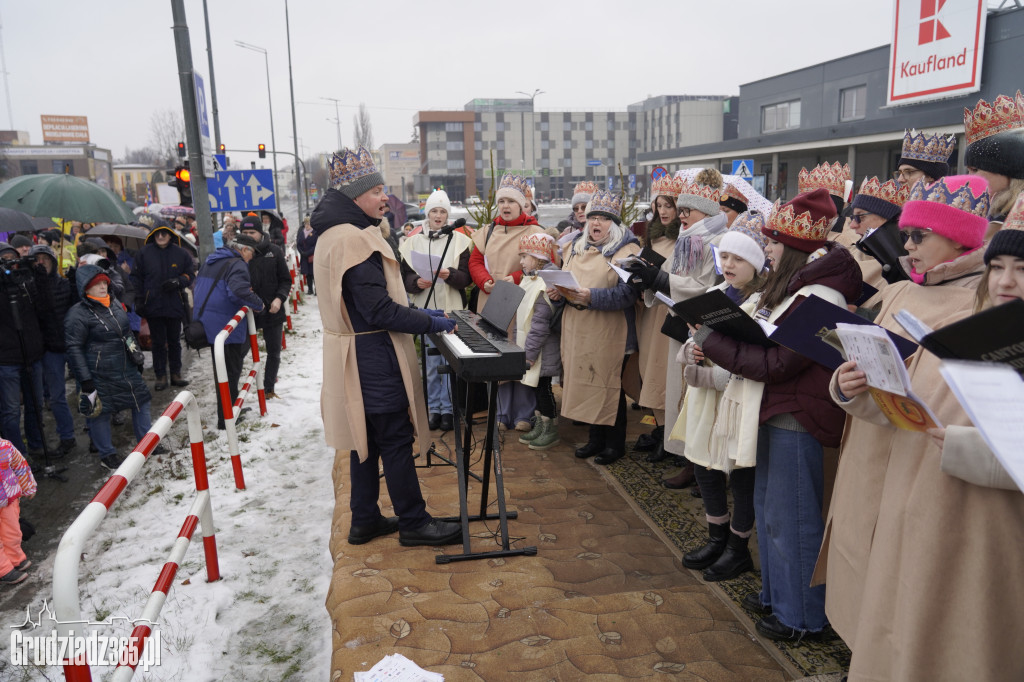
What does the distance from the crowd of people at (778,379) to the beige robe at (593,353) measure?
17 millimetres

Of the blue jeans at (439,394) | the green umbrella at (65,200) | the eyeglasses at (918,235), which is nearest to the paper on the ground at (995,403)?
the eyeglasses at (918,235)

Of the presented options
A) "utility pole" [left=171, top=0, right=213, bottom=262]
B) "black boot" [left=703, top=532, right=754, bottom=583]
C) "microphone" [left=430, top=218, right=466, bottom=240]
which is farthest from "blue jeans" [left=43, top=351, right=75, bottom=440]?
"black boot" [left=703, top=532, right=754, bottom=583]

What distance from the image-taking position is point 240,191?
425 inches

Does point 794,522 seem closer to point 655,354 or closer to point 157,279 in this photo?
point 655,354

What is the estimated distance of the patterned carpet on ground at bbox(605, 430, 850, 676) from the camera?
10.2 feet

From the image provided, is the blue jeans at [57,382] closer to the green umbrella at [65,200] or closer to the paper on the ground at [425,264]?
the green umbrella at [65,200]

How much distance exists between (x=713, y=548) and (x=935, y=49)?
22065mm

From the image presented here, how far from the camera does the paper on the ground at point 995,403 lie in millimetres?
1371

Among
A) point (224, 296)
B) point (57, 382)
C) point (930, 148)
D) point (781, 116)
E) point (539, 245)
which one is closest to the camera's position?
point (930, 148)

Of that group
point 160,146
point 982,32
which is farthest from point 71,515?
point 160,146

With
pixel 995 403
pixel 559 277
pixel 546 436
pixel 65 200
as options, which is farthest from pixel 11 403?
pixel 995 403

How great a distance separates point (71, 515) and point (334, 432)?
3174 millimetres

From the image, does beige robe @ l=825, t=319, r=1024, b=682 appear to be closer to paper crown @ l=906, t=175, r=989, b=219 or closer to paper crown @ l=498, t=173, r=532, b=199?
paper crown @ l=906, t=175, r=989, b=219

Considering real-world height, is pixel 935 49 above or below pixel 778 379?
above
